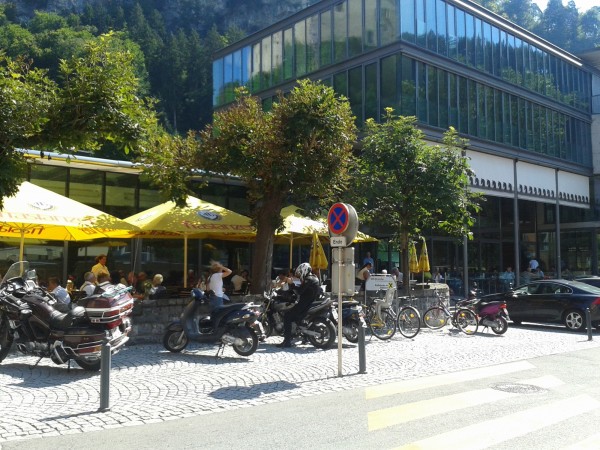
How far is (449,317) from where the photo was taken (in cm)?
1623

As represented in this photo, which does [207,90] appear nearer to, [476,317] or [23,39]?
[23,39]

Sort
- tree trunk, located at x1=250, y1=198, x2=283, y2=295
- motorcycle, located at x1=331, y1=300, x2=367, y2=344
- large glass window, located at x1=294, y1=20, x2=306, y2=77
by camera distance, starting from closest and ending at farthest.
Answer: motorcycle, located at x1=331, y1=300, x2=367, y2=344
tree trunk, located at x1=250, y1=198, x2=283, y2=295
large glass window, located at x1=294, y1=20, x2=306, y2=77

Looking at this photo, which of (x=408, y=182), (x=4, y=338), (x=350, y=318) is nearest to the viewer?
(x=4, y=338)

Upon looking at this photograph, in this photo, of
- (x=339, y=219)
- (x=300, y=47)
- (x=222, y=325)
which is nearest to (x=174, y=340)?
(x=222, y=325)

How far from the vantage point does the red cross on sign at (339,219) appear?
9.67m

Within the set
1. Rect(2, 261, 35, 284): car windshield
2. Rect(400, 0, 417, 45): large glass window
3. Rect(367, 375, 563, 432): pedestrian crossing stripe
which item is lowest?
Rect(367, 375, 563, 432): pedestrian crossing stripe

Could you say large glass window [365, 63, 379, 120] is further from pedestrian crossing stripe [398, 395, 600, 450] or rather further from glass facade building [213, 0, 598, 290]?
pedestrian crossing stripe [398, 395, 600, 450]

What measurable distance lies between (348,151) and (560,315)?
749 cm

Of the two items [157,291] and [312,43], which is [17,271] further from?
[312,43]

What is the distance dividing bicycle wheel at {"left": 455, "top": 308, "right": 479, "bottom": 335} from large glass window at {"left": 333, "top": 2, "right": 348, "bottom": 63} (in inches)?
657

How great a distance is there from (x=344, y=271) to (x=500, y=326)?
24.5 ft

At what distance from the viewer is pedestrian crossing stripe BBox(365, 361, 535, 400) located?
8297 mm

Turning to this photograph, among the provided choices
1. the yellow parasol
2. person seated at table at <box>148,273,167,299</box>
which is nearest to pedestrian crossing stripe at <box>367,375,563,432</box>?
person seated at table at <box>148,273,167,299</box>

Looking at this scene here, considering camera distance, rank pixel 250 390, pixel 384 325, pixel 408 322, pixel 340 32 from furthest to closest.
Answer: pixel 340 32
pixel 408 322
pixel 384 325
pixel 250 390
